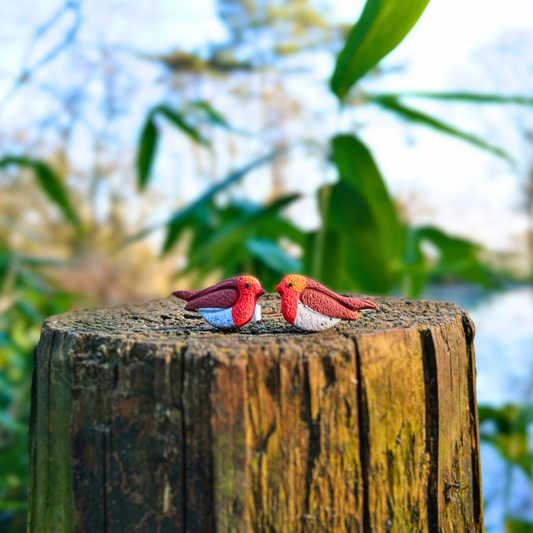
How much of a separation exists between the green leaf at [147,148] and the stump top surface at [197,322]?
0.92m

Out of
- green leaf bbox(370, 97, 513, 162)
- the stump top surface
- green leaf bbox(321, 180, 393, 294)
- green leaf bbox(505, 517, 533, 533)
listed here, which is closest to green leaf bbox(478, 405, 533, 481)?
green leaf bbox(505, 517, 533, 533)

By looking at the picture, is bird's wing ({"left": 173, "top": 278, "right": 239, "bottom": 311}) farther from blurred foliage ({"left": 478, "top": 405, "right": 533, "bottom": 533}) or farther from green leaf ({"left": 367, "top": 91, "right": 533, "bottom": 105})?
blurred foliage ({"left": 478, "top": 405, "right": 533, "bottom": 533})

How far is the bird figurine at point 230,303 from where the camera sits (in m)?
0.45

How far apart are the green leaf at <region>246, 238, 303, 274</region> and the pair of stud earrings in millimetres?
676

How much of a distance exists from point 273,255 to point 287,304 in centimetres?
74

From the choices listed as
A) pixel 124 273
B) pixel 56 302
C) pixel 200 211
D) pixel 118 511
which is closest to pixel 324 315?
pixel 118 511

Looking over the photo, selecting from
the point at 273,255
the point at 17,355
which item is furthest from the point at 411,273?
the point at 17,355

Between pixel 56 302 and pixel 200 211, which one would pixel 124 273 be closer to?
pixel 56 302

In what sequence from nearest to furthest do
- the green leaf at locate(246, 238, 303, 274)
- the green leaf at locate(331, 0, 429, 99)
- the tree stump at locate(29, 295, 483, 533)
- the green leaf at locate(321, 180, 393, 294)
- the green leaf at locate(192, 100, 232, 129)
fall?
the tree stump at locate(29, 295, 483, 533)
the green leaf at locate(331, 0, 429, 99)
the green leaf at locate(321, 180, 393, 294)
the green leaf at locate(246, 238, 303, 274)
the green leaf at locate(192, 100, 232, 129)

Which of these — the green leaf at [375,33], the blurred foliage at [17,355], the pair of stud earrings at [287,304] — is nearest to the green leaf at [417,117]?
the green leaf at [375,33]

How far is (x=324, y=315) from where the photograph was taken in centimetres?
44

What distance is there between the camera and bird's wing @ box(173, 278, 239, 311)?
0.46 metres

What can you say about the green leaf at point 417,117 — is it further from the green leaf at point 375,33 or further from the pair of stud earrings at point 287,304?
the pair of stud earrings at point 287,304

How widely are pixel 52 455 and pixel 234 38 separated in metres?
4.00
